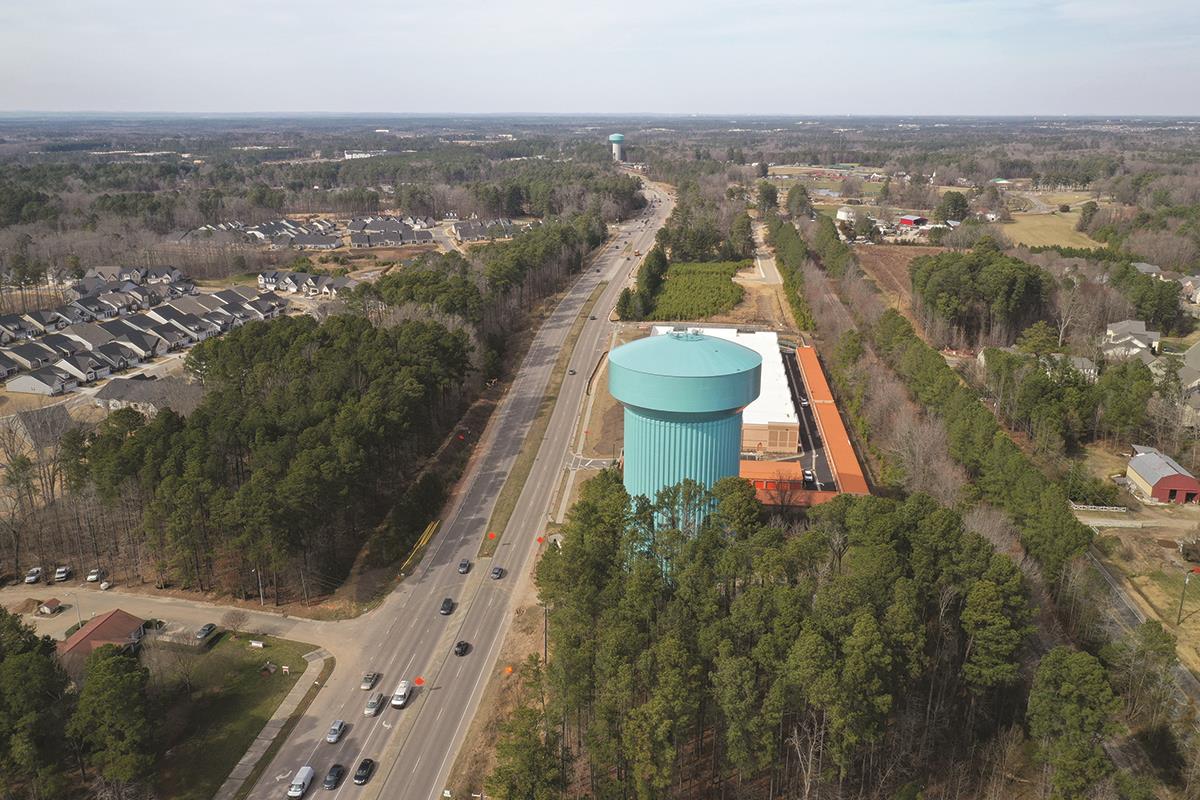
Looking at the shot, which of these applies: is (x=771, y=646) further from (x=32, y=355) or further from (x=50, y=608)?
(x=32, y=355)

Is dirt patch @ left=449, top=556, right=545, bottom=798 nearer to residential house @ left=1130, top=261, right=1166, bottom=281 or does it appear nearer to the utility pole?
the utility pole

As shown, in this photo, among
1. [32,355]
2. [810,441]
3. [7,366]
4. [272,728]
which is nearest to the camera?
[272,728]

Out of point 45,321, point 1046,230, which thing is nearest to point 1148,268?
point 1046,230

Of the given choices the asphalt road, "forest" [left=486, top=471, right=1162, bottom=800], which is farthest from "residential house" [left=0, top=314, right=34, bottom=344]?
"forest" [left=486, top=471, right=1162, bottom=800]

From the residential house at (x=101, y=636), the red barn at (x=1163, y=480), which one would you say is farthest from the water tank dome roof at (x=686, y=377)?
the red barn at (x=1163, y=480)

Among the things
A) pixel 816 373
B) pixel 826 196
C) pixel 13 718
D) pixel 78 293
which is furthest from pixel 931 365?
pixel 826 196

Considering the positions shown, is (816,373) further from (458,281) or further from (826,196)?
(826,196)

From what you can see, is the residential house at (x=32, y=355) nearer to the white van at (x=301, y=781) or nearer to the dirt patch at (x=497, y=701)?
the dirt patch at (x=497, y=701)
